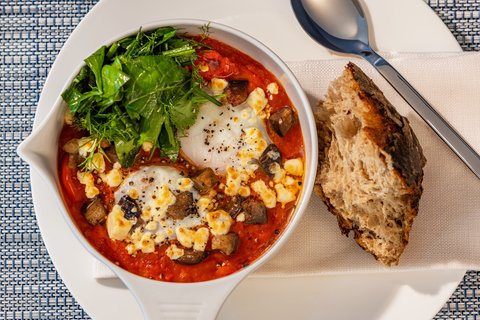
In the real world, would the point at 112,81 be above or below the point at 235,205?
above

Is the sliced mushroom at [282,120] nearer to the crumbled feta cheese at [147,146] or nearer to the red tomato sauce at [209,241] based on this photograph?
the red tomato sauce at [209,241]

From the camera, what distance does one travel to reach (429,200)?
9.08 feet

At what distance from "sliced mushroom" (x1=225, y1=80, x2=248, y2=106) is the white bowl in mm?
154

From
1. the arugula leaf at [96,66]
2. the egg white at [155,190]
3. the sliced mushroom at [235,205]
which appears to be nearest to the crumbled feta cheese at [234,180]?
the sliced mushroom at [235,205]

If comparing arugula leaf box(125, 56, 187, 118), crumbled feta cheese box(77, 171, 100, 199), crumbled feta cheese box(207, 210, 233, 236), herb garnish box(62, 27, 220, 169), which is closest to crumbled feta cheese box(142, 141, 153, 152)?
herb garnish box(62, 27, 220, 169)

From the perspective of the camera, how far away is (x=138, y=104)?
2.52 metres

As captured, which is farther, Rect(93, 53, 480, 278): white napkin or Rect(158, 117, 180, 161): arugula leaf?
Rect(93, 53, 480, 278): white napkin

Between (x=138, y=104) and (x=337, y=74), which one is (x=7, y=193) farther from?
(x=337, y=74)

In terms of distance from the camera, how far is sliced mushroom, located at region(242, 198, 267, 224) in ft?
8.41

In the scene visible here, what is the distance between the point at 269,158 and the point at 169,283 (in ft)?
1.95

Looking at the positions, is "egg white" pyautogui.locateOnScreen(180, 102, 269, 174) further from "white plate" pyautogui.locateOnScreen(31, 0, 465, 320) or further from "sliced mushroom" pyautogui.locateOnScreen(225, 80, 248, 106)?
"white plate" pyautogui.locateOnScreen(31, 0, 465, 320)

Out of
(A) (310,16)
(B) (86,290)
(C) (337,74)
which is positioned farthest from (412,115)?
(B) (86,290)

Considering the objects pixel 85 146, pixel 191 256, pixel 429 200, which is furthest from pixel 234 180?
pixel 429 200

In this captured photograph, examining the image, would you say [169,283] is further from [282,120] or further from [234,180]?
[282,120]
